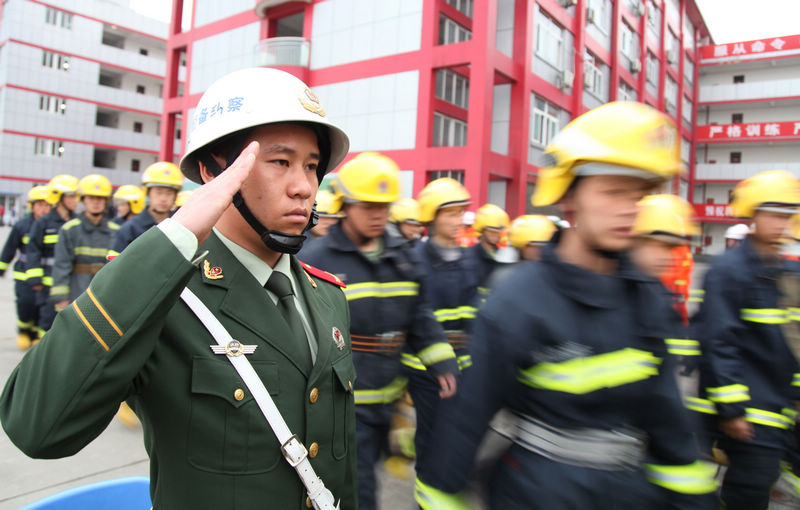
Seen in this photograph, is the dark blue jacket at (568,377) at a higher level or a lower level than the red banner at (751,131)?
lower

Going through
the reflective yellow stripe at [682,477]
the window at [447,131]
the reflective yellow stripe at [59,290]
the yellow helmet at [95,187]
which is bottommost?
the reflective yellow stripe at [682,477]

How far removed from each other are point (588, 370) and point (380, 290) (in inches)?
80.4

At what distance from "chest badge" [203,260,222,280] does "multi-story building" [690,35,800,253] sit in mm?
44230

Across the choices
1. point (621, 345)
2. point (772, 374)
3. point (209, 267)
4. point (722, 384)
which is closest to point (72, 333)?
point (209, 267)

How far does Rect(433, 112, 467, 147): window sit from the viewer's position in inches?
803

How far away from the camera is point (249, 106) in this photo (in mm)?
1482

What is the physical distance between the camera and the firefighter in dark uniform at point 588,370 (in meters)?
1.64

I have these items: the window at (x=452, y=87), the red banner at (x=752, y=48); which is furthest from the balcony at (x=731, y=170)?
the window at (x=452, y=87)

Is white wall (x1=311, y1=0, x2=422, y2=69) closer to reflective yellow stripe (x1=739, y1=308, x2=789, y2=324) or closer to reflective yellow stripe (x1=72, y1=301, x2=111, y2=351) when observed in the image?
reflective yellow stripe (x1=739, y1=308, x2=789, y2=324)

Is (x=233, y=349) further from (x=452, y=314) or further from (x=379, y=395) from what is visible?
(x=452, y=314)

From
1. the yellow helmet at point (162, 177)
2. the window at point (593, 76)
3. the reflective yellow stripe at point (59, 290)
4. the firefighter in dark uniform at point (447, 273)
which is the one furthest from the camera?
the window at point (593, 76)

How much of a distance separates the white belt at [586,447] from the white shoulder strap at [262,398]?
0.74m

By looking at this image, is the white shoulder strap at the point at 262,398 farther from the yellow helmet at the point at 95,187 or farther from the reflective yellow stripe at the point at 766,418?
the yellow helmet at the point at 95,187

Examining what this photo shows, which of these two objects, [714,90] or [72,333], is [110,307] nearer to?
[72,333]
